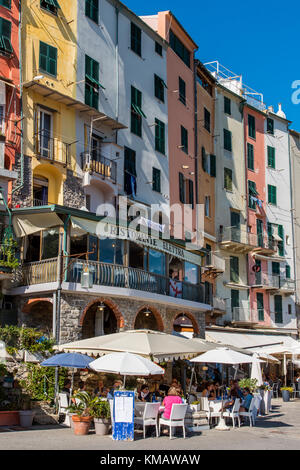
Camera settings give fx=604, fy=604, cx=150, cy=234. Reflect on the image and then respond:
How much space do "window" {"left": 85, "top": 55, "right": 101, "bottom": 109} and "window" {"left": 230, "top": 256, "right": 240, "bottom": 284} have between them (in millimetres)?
17264

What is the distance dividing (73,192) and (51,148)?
84.4 inches

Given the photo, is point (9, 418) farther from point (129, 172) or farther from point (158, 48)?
point (158, 48)

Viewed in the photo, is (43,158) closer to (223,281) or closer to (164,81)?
(164,81)

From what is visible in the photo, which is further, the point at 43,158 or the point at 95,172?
the point at 95,172

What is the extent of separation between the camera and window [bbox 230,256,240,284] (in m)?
41.1

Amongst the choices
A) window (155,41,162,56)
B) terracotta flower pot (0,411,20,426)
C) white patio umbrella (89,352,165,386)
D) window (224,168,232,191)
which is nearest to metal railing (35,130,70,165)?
window (155,41,162,56)

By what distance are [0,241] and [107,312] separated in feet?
18.6

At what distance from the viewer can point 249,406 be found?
20.0m

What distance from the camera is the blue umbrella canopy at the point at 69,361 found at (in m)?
17.7

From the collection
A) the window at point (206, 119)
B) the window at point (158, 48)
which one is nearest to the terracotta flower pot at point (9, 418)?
the window at point (158, 48)

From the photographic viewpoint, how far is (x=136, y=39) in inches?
1267

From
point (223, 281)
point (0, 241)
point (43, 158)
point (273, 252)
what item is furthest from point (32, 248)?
point (273, 252)

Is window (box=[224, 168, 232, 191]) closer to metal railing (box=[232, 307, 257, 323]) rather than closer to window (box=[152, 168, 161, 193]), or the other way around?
metal railing (box=[232, 307, 257, 323])

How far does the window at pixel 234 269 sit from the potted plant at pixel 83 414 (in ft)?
83.4
